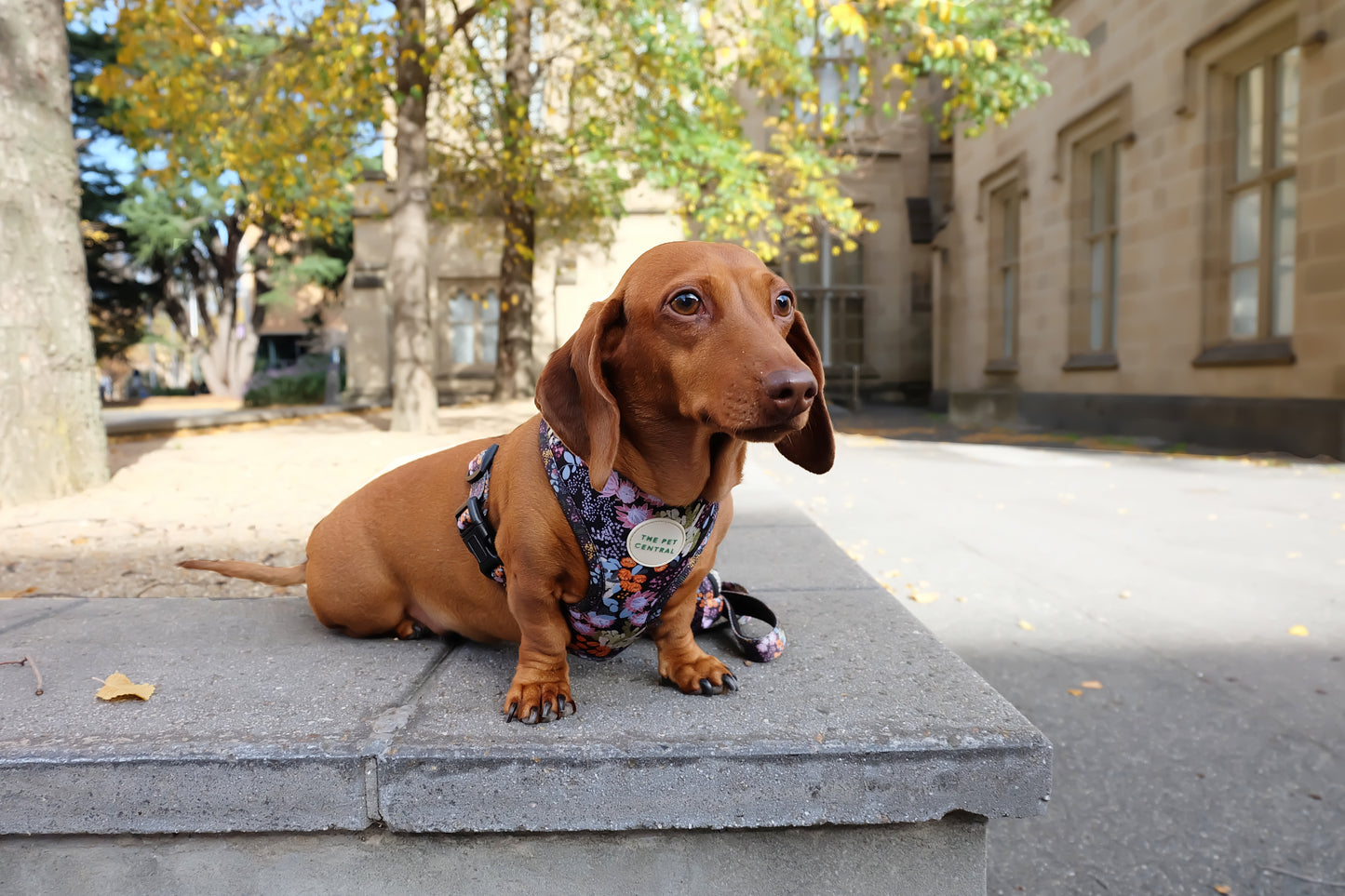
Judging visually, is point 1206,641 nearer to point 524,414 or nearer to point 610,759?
point 610,759

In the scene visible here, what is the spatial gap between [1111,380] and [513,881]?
12.2 metres

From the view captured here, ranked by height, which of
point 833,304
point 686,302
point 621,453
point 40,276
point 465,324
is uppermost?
point 833,304

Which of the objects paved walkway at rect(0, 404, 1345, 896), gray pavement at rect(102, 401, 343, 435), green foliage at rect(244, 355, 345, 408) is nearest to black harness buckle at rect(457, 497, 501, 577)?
paved walkway at rect(0, 404, 1345, 896)

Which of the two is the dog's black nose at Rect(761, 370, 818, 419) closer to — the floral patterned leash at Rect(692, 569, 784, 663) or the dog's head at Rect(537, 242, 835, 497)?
the dog's head at Rect(537, 242, 835, 497)

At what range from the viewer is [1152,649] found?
3.25m

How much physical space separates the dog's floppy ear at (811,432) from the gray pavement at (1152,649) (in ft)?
3.59

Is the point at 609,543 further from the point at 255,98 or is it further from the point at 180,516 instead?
the point at 255,98

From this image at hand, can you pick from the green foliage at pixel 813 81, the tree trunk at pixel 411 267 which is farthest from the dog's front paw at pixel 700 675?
the tree trunk at pixel 411 267

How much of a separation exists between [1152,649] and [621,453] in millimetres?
2633

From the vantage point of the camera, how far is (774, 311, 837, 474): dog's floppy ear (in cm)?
168

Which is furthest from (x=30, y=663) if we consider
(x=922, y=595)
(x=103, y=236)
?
(x=103, y=236)

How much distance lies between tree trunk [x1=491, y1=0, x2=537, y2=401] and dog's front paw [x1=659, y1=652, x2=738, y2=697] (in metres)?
10.9

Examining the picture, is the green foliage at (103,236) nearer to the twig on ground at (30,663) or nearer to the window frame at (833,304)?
the window frame at (833,304)

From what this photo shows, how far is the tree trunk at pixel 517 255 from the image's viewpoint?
12.8 meters
